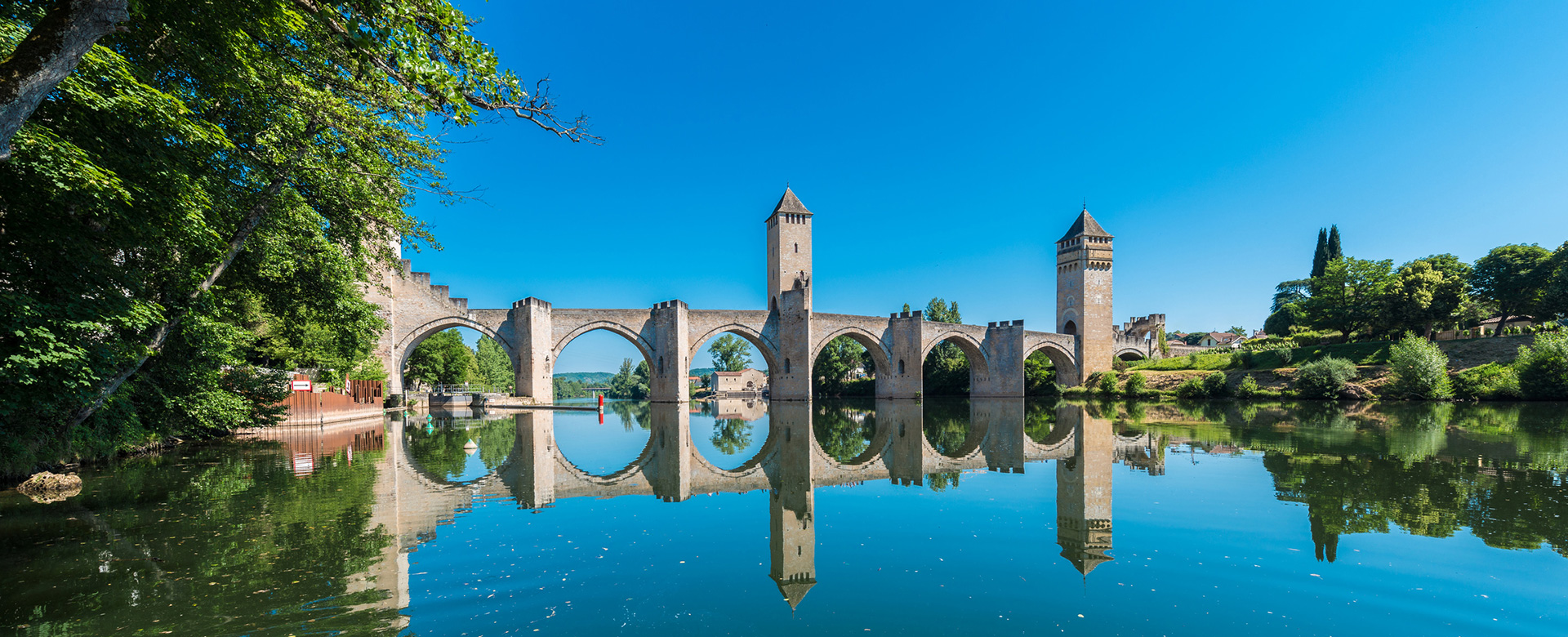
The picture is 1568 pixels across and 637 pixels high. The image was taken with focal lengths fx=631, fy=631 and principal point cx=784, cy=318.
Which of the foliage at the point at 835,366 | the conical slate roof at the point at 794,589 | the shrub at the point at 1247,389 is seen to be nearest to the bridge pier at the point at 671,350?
the foliage at the point at 835,366

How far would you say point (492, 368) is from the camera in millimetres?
61594

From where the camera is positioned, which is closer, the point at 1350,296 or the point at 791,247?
the point at 791,247

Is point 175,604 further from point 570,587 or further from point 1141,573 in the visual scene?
point 1141,573

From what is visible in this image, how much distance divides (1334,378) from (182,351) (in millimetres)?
41178

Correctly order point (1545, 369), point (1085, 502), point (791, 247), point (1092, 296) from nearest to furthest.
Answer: point (1085, 502)
point (1545, 369)
point (791, 247)
point (1092, 296)

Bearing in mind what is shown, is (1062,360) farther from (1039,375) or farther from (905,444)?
(905,444)

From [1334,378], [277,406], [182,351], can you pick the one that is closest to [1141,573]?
[182,351]

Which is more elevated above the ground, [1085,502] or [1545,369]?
[1545,369]

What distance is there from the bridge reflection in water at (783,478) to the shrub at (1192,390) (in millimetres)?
21748

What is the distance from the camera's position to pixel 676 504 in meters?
7.97

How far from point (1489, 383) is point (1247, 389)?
8.61 m

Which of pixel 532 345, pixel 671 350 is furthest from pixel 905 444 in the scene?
pixel 532 345

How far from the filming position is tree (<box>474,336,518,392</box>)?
193ft

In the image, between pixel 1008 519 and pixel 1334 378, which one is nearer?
pixel 1008 519
